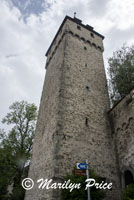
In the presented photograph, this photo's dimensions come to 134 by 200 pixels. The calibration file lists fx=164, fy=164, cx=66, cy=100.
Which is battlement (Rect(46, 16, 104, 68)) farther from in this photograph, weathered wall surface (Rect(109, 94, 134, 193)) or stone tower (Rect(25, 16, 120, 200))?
weathered wall surface (Rect(109, 94, 134, 193))

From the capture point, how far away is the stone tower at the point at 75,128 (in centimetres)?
945

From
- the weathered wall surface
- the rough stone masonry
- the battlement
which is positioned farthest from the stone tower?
the battlement

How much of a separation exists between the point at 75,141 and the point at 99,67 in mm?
8860

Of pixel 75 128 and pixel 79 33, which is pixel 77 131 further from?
pixel 79 33

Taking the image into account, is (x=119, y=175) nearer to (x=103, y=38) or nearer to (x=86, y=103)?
(x=86, y=103)

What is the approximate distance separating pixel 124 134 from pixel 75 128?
128 inches

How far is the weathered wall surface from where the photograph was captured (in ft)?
32.5

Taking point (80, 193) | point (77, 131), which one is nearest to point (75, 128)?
point (77, 131)

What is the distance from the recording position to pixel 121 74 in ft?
55.6

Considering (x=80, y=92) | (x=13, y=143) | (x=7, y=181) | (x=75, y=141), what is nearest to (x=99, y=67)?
(x=80, y=92)

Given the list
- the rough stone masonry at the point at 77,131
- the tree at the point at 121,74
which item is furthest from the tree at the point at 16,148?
the tree at the point at 121,74

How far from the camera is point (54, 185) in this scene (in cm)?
818

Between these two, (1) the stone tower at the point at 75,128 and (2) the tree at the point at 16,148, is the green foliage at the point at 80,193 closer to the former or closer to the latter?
(1) the stone tower at the point at 75,128

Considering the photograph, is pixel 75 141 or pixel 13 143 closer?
pixel 75 141
